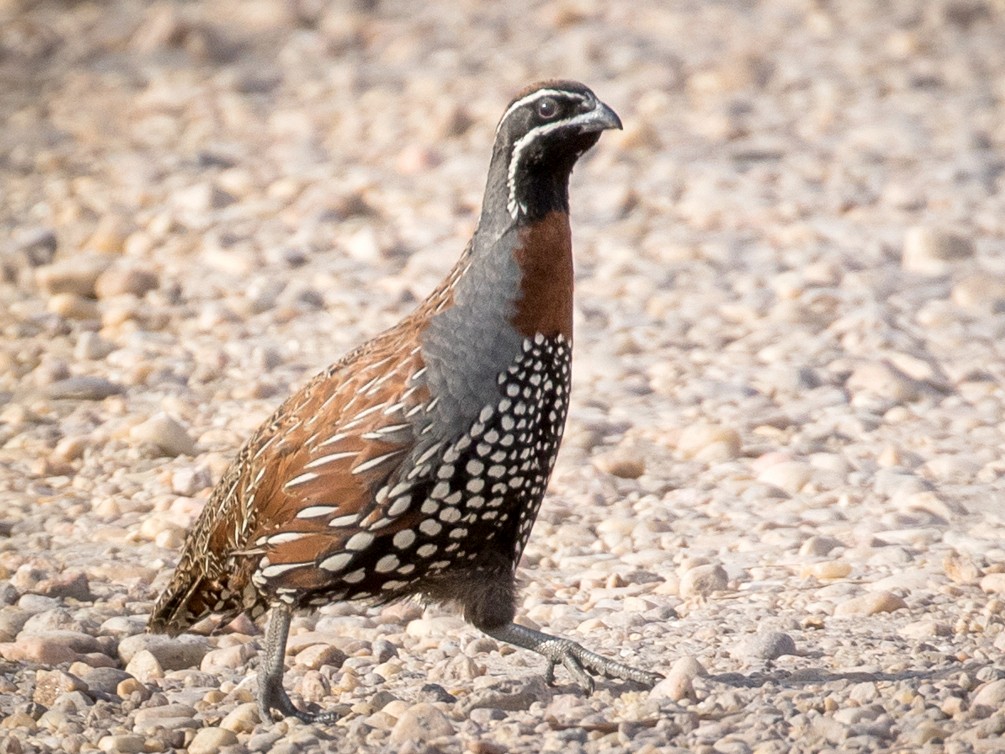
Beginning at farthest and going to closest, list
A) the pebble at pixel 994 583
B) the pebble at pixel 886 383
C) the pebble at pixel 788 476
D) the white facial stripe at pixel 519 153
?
the pebble at pixel 886 383 → the pebble at pixel 788 476 → the pebble at pixel 994 583 → the white facial stripe at pixel 519 153

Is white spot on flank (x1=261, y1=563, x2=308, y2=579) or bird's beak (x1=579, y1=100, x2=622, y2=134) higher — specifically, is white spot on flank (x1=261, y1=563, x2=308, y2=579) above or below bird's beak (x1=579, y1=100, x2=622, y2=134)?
below

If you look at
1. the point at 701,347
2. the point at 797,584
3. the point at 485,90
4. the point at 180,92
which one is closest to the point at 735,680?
the point at 797,584

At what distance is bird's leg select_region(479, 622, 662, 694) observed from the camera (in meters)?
5.42

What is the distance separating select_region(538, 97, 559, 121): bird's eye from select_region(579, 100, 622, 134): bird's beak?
0.31ft

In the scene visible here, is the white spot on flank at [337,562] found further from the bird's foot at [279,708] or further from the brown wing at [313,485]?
the bird's foot at [279,708]

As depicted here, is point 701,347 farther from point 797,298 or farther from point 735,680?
point 735,680

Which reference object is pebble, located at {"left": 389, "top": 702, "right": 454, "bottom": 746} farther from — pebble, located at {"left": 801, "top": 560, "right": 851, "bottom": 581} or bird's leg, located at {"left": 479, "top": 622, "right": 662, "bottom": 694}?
pebble, located at {"left": 801, "top": 560, "right": 851, "bottom": 581}

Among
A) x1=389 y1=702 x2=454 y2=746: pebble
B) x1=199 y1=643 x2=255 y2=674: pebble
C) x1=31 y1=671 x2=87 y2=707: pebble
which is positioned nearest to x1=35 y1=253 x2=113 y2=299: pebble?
x1=199 y1=643 x2=255 y2=674: pebble

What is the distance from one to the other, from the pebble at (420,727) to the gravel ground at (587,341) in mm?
17

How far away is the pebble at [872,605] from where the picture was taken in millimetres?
5832

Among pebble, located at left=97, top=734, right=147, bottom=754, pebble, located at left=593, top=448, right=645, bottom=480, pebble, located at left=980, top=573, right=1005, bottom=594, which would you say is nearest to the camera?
pebble, located at left=97, top=734, right=147, bottom=754

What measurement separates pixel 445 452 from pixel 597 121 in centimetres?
126

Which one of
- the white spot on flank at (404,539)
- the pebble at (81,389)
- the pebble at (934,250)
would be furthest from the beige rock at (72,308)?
the pebble at (934,250)

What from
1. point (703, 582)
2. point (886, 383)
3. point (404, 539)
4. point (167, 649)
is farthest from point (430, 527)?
point (886, 383)
